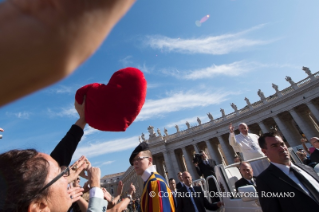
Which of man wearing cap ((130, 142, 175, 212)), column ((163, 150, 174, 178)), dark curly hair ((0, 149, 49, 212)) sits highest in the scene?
column ((163, 150, 174, 178))

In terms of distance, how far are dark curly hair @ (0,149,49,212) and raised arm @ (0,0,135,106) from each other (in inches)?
47.5

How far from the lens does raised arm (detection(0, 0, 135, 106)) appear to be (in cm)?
51

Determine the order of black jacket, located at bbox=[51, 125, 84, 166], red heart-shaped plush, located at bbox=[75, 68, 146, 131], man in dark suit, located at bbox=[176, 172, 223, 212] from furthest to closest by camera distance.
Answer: man in dark suit, located at bbox=[176, 172, 223, 212] → black jacket, located at bbox=[51, 125, 84, 166] → red heart-shaped plush, located at bbox=[75, 68, 146, 131]

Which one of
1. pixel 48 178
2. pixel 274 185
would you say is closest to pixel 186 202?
pixel 274 185

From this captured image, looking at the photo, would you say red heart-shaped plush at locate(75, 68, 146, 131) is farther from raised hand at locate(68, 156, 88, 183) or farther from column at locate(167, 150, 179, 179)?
column at locate(167, 150, 179, 179)

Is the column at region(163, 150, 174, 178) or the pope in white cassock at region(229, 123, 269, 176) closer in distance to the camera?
the pope in white cassock at region(229, 123, 269, 176)

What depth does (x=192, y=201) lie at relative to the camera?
581cm

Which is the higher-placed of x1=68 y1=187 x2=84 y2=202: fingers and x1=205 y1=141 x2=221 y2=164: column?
x1=205 y1=141 x2=221 y2=164: column

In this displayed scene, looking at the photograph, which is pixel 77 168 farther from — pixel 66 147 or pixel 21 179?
pixel 21 179

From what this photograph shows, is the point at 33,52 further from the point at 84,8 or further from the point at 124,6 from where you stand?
the point at 124,6

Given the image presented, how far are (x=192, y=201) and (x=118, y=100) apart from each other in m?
5.46

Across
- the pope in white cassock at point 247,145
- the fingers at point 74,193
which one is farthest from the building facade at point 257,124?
the fingers at point 74,193

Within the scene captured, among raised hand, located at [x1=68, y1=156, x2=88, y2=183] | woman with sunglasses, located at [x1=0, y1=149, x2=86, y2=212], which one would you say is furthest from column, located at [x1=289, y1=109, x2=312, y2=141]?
woman with sunglasses, located at [x1=0, y1=149, x2=86, y2=212]

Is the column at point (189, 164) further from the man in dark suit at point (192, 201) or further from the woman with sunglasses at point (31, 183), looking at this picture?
the woman with sunglasses at point (31, 183)
